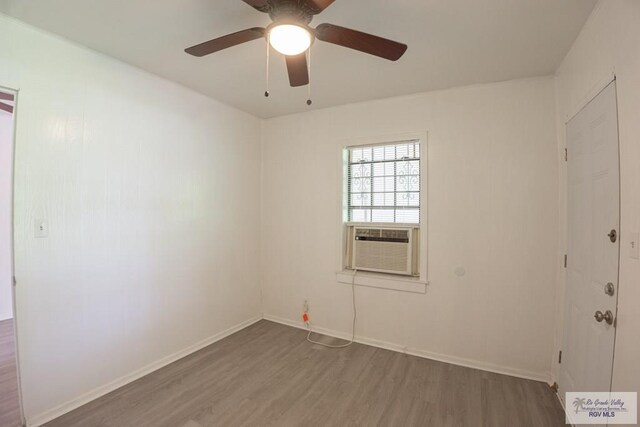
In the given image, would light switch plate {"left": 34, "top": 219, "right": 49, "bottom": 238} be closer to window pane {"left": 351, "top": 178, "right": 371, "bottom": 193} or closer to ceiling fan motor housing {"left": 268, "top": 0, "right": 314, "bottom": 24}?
ceiling fan motor housing {"left": 268, "top": 0, "right": 314, "bottom": 24}

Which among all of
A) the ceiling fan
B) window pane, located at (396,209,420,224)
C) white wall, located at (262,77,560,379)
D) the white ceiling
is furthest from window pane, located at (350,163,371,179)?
the ceiling fan

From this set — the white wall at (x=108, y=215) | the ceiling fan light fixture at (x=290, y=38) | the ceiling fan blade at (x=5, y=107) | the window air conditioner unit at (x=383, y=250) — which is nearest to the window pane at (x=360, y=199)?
the window air conditioner unit at (x=383, y=250)

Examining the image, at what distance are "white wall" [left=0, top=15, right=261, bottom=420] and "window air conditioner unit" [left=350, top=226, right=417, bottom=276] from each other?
4.73ft

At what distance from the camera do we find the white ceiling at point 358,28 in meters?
1.62

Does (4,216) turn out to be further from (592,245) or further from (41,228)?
(592,245)

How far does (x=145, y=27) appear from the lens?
1.83 m

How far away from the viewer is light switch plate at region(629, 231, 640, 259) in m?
1.20

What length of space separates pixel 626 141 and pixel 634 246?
18.4 inches

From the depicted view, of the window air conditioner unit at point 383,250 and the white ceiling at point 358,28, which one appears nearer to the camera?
the white ceiling at point 358,28

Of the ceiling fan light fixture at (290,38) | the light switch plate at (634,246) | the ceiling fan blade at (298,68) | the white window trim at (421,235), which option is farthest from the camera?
the white window trim at (421,235)

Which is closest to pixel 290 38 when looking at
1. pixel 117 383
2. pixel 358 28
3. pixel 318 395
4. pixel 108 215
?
pixel 358 28

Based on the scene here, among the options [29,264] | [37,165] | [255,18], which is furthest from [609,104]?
[29,264]

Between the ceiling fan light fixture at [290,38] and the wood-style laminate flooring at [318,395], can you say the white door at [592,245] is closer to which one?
the wood-style laminate flooring at [318,395]

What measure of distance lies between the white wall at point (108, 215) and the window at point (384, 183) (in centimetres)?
142
